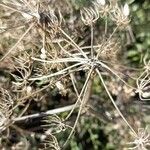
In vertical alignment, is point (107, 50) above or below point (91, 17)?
below

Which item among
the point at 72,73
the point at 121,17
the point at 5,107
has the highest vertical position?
the point at 121,17

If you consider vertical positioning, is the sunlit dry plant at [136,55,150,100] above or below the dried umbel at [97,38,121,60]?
below

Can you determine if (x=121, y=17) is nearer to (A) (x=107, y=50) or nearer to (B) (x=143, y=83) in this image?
(A) (x=107, y=50)

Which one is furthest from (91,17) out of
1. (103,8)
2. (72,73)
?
(72,73)

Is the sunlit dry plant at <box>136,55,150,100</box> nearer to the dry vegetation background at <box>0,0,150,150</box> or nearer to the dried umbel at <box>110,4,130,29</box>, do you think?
the dry vegetation background at <box>0,0,150,150</box>

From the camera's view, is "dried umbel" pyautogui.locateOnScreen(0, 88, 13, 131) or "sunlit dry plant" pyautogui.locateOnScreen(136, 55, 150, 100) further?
"dried umbel" pyautogui.locateOnScreen(0, 88, 13, 131)

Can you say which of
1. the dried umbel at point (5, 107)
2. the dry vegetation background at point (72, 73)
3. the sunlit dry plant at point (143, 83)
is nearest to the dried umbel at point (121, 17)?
the dry vegetation background at point (72, 73)

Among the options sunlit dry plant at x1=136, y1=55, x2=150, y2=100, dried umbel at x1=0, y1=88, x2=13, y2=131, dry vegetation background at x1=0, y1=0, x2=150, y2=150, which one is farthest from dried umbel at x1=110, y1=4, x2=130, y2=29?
dried umbel at x1=0, y1=88, x2=13, y2=131

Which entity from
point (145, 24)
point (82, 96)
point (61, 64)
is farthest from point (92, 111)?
point (145, 24)

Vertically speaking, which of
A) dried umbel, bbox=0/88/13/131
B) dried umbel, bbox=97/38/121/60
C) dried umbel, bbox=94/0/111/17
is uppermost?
dried umbel, bbox=94/0/111/17
